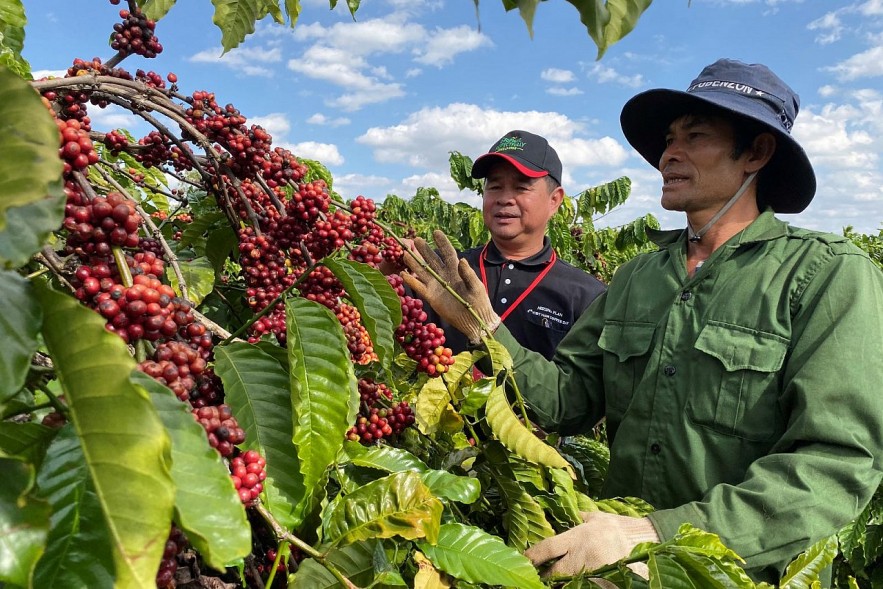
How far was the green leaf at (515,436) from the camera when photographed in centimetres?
154

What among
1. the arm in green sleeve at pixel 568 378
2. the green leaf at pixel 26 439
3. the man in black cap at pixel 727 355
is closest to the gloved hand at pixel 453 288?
the man in black cap at pixel 727 355

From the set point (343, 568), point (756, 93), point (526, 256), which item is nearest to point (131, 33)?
point (343, 568)

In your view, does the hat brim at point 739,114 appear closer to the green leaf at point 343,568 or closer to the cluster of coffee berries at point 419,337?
the cluster of coffee berries at point 419,337

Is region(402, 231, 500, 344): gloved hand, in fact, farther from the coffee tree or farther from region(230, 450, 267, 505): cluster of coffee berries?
region(230, 450, 267, 505): cluster of coffee berries

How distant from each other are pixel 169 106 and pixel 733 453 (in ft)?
6.23

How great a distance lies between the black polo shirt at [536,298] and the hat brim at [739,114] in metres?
1.24

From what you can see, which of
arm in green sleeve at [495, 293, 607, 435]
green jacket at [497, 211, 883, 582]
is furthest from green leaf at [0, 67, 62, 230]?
arm in green sleeve at [495, 293, 607, 435]

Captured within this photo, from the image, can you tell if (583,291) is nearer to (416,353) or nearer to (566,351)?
(566,351)

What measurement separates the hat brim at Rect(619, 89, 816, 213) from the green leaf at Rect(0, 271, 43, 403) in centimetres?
211

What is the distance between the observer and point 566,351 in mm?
2641

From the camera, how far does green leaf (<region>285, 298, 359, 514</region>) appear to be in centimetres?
97

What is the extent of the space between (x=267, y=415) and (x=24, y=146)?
1.96 ft

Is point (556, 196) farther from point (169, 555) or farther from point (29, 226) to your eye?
point (29, 226)

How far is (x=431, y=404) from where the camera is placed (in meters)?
1.68
